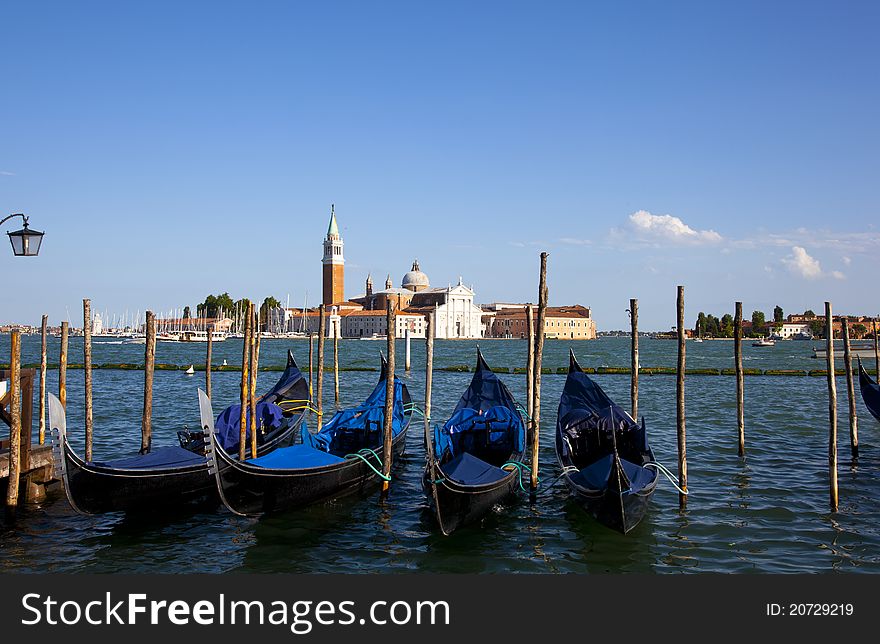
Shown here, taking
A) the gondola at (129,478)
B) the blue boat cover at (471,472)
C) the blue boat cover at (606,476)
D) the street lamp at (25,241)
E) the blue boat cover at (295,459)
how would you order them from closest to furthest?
the street lamp at (25,241) < the gondola at (129,478) < the blue boat cover at (606,476) < the blue boat cover at (471,472) < the blue boat cover at (295,459)

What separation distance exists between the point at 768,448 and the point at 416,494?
5555mm

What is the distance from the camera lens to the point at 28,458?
22.0ft

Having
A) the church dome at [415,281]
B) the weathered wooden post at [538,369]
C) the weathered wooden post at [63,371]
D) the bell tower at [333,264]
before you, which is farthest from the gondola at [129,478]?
the church dome at [415,281]

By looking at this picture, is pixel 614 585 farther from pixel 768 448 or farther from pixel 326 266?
pixel 326 266

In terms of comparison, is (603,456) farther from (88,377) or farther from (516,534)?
(88,377)

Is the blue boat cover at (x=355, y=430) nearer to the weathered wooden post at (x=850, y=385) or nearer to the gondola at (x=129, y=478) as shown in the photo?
the gondola at (x=129, y=478)

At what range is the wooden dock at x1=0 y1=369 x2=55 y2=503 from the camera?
21.5 ft

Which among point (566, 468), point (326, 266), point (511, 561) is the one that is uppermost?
point (326, 266)

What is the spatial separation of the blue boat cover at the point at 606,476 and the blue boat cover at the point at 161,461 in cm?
339

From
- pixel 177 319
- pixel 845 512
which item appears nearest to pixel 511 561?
pixel 845 512

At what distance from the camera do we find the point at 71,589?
4297 millimetres

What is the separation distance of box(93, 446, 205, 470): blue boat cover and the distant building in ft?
275

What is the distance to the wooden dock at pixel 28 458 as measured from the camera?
21.5ft

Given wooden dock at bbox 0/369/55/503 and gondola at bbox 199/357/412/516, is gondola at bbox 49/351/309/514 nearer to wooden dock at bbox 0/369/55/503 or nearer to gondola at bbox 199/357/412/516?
wooden dock at bbox 0/369/55/503
